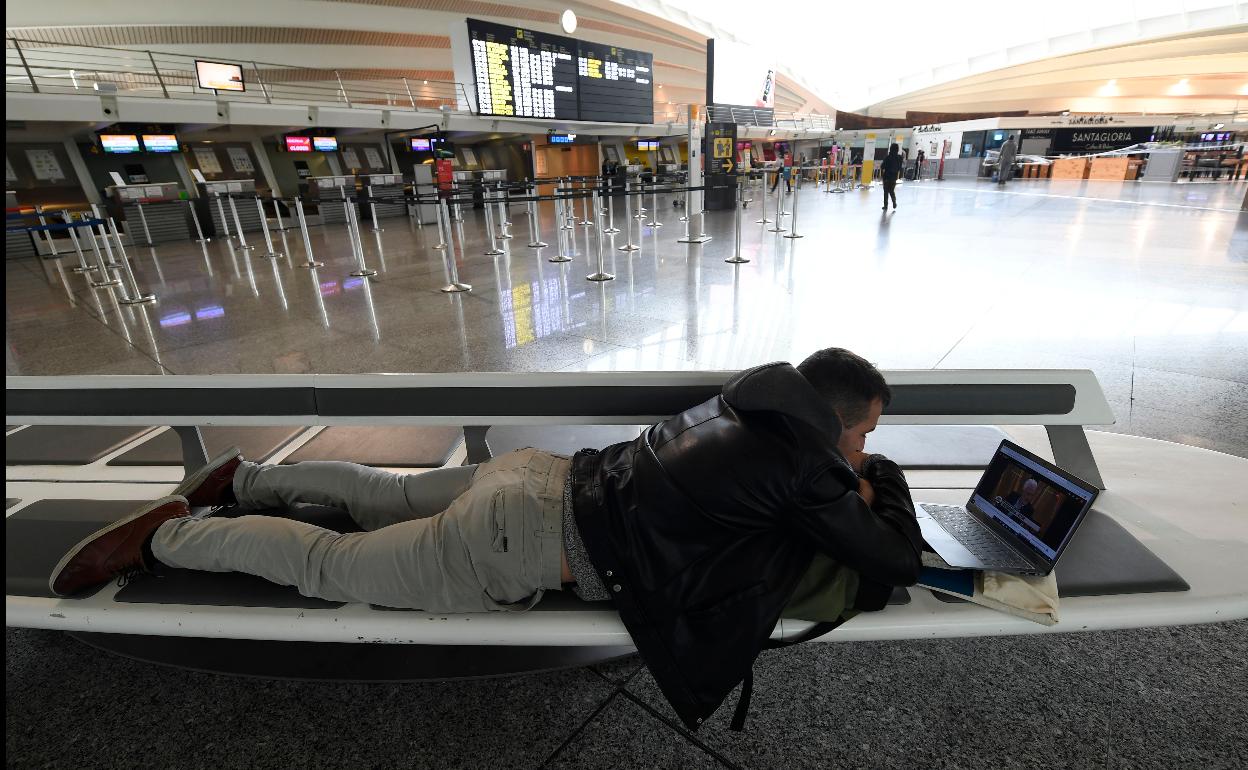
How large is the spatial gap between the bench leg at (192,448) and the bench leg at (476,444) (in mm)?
986

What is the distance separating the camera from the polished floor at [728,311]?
424 cm

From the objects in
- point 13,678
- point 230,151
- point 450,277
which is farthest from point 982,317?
point 230,151

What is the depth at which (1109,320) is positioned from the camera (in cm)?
497

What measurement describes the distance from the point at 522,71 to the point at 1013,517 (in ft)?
49.4

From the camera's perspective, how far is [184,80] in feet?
64.5

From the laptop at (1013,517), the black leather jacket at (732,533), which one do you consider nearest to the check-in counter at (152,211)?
the black leather jacket at (732,533)

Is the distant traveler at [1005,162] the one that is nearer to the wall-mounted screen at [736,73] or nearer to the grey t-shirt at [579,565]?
the wall-mounted screen at [736,73]

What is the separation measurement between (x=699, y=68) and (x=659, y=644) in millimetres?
42987

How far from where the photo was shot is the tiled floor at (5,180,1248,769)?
175 cm

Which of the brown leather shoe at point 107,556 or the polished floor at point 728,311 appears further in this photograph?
the polished floor at point 728,311

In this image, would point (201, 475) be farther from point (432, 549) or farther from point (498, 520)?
point (498, 520)

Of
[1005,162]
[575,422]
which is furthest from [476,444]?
[1005,162]

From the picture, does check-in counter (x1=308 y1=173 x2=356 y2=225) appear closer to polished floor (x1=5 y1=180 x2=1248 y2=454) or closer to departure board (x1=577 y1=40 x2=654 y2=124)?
polished floor (x1=5 y1=180 x2=1248 y2=454)

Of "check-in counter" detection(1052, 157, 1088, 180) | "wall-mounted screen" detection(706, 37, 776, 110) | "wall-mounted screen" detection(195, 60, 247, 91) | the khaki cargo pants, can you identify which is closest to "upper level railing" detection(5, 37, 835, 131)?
"wall-mounted screen" detection(195, 60, 247, 91)
